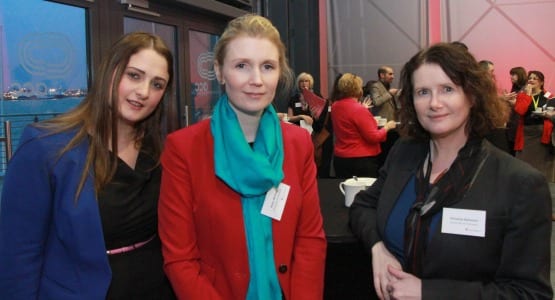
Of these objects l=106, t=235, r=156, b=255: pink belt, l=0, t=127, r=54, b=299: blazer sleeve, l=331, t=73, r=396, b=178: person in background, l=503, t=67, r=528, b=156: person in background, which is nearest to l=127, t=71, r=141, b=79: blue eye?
l=0, t=127, r=54, b=299: blazer sleeve

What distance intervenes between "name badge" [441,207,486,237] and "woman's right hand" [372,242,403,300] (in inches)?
7.7

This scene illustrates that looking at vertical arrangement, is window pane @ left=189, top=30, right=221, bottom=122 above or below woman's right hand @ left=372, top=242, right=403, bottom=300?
above

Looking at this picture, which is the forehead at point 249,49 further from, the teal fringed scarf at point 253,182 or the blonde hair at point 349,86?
the blonde hair at point 349,86

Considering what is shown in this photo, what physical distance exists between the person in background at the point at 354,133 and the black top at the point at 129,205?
2.86 metres

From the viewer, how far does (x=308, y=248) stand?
143cm

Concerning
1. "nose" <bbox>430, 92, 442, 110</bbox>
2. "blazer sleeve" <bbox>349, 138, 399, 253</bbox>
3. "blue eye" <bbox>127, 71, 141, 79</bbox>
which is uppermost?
"blue eye" <bbox>127, 71, 141, 79</bbox>

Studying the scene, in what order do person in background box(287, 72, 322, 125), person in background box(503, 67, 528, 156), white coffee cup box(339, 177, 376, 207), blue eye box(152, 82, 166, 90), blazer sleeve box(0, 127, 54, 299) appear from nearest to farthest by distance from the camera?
1. blazer sleeve box(0, 127, 54, 299)
2. blue eye box(152, 82, 166, 90)
3. white coffee cup box(339, 177, 376, 207)
4. person in background box(287, 72, 322, 125)
5. person in background box(503, 67, 528, 156)

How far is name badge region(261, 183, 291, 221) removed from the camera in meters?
1.35

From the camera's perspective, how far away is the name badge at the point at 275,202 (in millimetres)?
1353

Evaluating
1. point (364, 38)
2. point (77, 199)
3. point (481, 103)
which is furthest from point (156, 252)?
point (364, 38)

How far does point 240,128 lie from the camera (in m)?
1.39

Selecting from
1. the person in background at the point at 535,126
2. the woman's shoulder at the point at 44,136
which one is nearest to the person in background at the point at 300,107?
the person in background at the point at 535,126

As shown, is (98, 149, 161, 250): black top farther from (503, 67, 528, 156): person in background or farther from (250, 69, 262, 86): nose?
(503, 67, 528, 156): person in background

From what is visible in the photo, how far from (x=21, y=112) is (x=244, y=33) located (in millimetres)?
2327
